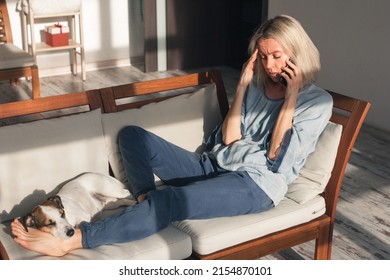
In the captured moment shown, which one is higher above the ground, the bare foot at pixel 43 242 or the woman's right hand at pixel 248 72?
the woman's right hand at pixel 248 72

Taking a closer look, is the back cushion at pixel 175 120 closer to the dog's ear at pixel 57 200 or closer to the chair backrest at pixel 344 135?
the dog's ear at pixel 57 200

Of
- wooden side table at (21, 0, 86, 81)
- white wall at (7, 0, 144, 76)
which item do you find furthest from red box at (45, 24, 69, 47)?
white wall at (7, 0, 144, 76)

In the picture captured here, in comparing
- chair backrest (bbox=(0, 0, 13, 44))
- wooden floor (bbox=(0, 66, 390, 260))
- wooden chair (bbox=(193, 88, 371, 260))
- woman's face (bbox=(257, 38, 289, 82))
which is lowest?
wooden floor (bbox=(0, 66, 390, 260))

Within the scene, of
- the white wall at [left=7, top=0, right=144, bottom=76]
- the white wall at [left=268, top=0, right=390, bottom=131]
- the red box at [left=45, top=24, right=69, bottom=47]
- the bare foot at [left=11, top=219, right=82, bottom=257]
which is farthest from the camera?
the white wall at [left=7, top=0, right=144, bottom=76]

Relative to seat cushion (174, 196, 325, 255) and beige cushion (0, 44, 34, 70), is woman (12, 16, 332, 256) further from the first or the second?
beige cushion (0, 44, 34, 70)

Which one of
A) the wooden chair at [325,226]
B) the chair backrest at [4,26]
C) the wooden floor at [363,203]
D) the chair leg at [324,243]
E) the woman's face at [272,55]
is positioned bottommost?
the wooden floor at [363,203]

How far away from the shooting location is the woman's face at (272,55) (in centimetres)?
233

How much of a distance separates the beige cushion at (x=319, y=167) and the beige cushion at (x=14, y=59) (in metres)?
2.87

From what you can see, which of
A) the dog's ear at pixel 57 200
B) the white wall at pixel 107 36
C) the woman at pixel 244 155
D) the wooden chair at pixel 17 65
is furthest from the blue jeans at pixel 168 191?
the white wall at pixel 107 36

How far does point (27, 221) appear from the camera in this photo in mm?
2072

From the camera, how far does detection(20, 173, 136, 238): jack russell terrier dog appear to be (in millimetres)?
2076

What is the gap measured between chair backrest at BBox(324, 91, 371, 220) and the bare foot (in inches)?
40.2
